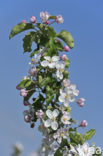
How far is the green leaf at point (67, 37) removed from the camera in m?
3.35

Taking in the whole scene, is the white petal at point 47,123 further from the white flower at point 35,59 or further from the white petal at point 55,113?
the white flower at point 35,59

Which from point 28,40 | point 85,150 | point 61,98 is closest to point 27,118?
point 61,98

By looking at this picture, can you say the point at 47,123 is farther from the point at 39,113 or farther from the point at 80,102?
the point at 80,102

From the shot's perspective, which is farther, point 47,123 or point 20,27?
point 20,27

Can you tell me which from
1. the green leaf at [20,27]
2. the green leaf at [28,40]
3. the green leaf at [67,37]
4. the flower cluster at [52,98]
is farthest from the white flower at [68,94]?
the green leaf at [20,27]

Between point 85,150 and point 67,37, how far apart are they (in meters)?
1.21

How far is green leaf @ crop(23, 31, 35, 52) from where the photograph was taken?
341 cm

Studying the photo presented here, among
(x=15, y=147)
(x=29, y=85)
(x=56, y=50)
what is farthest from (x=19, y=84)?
(x=15, y=147)

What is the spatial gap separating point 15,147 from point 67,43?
267cm

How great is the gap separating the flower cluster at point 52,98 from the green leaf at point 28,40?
134mm

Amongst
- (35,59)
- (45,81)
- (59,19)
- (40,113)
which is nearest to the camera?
(40,113)

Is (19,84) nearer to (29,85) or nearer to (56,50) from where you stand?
(29,85)

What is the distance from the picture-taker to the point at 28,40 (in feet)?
11.3

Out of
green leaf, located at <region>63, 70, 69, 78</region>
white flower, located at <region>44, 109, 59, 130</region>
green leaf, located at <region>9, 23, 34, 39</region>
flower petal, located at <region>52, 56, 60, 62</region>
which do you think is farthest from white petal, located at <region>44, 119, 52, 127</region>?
green leaf, located at <region>9, 23, 34, 39</region>
